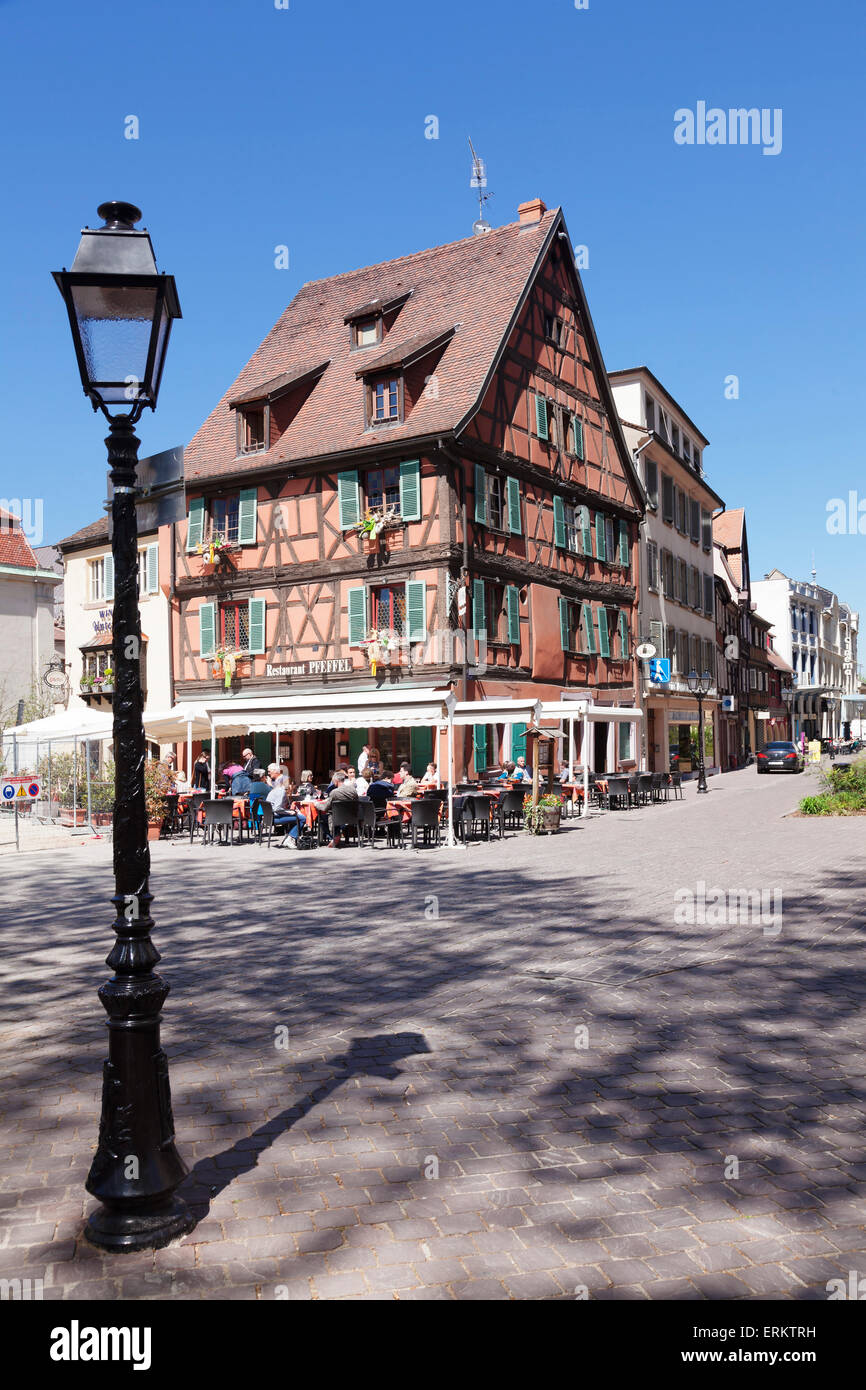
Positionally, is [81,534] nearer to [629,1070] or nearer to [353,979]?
[353,979]

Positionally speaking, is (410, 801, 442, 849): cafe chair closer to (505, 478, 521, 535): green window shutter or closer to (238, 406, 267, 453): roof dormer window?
(505, 478, 521, 535): green window shutter

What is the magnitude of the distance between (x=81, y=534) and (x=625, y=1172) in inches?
1327

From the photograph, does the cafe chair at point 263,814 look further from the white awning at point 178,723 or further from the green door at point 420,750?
the green door at point 420,750

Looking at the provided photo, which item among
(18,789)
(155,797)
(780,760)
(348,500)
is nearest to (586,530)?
(348,500)

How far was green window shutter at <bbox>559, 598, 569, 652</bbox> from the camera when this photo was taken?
29328 millimetres

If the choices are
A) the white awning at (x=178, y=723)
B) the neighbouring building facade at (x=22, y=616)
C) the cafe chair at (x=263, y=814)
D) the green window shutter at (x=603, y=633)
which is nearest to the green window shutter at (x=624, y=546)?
the green window shutter at (x=603, y=633)

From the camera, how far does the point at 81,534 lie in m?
34.8

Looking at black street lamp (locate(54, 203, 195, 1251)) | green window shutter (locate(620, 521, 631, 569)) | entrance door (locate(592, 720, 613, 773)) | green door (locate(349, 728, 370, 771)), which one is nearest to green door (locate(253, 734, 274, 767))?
green door (locate(349, 728, 370, 771))

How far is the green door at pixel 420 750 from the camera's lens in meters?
25.0

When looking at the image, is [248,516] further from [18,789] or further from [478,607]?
[18,789]

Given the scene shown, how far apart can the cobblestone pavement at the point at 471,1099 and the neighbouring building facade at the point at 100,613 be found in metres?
20.3

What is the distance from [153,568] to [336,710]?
8.21 meters

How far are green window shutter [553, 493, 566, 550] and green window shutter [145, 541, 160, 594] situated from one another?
36.2 feet
